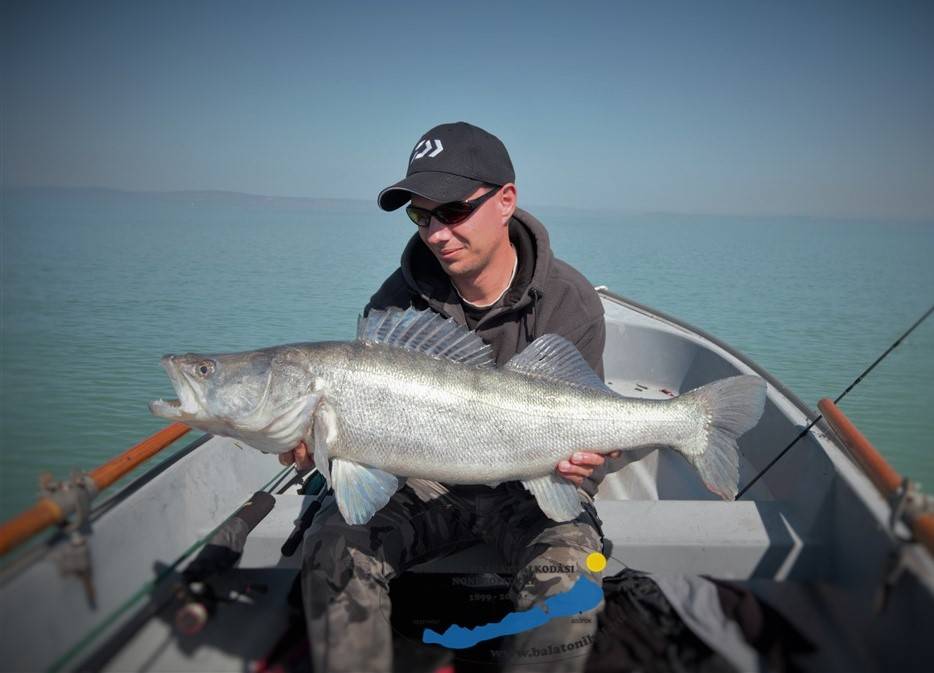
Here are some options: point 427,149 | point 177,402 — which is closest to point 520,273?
point 427,149

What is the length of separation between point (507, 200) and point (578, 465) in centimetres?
137

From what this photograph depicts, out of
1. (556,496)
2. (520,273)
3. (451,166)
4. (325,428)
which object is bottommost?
(556,496)

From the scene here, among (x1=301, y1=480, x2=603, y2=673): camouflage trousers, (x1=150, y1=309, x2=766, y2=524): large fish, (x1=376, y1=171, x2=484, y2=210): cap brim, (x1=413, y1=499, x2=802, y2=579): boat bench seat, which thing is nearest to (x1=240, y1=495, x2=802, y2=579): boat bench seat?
(x1=413, y1=499, x2=802, y2=579): boat bench seat

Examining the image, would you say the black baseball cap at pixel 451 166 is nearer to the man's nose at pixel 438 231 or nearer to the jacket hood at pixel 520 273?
the man's nose at pixel 438 231

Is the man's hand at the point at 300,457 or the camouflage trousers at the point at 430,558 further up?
the man's hand at the point at 300,457

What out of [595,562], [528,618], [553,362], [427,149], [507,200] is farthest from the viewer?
[507,200]

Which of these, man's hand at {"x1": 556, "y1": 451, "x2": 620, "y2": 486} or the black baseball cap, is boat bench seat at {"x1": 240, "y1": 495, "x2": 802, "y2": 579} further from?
the black baseball cap

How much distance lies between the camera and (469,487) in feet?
9.13

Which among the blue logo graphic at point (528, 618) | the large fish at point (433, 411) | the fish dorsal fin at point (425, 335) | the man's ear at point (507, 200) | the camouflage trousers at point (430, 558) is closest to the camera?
the camouflage trousers at point (430, 558)

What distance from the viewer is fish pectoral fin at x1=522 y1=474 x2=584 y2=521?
2402mm

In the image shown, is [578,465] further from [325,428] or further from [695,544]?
[325,428]

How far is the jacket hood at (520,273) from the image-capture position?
289 centimetres

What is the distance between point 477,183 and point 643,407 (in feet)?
4.29

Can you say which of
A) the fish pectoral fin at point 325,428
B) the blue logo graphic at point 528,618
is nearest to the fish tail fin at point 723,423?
the blue logo graphic at point 528,618
